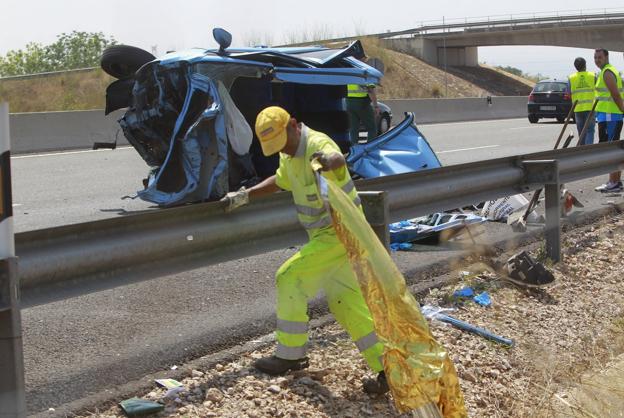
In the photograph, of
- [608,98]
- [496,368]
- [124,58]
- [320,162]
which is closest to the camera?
→ [320,162]

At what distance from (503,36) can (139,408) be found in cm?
6945

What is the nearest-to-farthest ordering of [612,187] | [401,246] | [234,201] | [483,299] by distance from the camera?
[234,201] < [483,299] < [401,246] < [612,187]

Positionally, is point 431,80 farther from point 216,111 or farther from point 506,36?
point 216,111

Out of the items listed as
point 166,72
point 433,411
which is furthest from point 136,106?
point 433,411

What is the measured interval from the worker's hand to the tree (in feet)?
145

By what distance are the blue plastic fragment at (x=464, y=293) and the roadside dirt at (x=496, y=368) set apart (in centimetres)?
6

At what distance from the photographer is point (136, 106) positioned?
1012 centimetres

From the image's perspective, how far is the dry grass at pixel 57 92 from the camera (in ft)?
99.7

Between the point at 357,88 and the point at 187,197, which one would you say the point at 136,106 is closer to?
the point at 187,197

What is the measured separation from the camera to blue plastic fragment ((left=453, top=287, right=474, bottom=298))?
626 cm

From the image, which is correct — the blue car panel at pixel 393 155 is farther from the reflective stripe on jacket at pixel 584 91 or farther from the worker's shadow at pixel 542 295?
the reflective stripe on jacket at pixel 584 91

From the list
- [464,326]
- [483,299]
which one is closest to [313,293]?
[464,326]

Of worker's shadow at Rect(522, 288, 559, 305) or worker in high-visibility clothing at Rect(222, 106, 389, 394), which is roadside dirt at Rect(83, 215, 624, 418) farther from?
worker in high-visibility clothing at Rect(222, 106, 389, 394)

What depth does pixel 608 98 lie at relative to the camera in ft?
40.5
